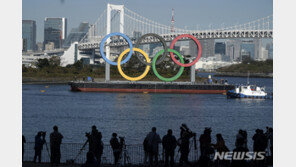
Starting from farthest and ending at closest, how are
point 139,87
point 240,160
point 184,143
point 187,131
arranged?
point 139,87 → point 187,131 → point 184,143 → point 240,160

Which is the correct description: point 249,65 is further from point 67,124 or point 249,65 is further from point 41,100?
point 67,124

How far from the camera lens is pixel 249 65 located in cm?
13850

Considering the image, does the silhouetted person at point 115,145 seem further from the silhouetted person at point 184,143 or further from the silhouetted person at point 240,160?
the silhouetted person at point 240,160

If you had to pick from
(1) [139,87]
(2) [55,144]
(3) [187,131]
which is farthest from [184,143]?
(1) [139,87]

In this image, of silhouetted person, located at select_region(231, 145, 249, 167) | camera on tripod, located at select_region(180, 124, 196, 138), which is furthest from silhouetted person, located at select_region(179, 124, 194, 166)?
silhouetted person, located at select_region(231, 145, 249, 167)

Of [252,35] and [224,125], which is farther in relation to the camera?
[252,35]

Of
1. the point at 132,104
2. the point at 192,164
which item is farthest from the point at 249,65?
the point at 192,164

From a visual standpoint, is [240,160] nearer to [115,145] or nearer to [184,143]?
[184,143]

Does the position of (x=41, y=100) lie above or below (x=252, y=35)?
below

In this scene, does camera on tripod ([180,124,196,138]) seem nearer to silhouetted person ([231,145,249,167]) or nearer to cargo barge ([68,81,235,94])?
silhouetted person ([231,145,249,167])

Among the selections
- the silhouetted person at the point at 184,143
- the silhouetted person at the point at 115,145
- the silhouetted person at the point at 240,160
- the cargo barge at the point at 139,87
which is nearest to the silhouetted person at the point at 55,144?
the silhouetted person at the point at 115,145

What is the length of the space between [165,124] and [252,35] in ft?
171

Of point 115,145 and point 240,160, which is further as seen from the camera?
point 115,145
